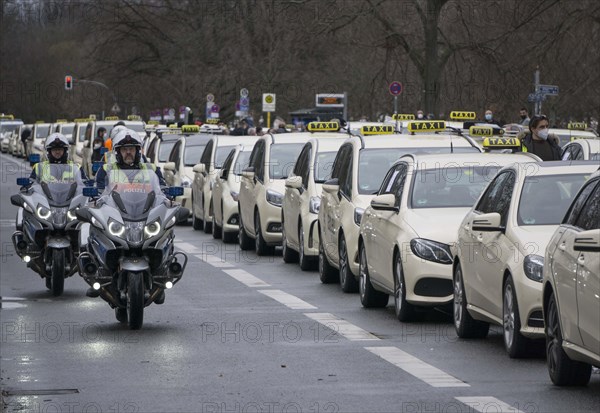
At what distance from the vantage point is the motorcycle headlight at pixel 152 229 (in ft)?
46.1

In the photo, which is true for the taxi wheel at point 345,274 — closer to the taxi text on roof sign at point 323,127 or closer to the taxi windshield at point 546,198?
the taxi windshield at point 546,198

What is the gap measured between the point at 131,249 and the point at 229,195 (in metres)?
12.3

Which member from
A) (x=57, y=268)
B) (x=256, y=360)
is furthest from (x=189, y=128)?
(x=256, y=360)

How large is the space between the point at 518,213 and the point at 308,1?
102 feet

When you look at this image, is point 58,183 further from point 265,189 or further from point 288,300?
point 265,189

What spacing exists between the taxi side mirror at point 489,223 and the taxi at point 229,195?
1397 centimetres

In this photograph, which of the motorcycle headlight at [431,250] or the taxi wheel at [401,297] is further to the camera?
the taxi wheel at [401,297]

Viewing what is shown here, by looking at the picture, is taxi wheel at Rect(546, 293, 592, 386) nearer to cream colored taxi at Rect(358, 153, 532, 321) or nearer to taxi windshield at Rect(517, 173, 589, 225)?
taxi windshield at Rect(517, 173, 589, 225)

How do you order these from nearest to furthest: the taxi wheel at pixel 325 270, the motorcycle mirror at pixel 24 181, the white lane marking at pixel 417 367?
the white lane marking at pixel 417 367
the motorcycle mirror at pixel 24 181
the taxi wheel at pixel 325 270

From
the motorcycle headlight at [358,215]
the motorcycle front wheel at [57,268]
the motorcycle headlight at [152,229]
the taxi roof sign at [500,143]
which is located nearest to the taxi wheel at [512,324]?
the motorcycle headlight at [152,229]

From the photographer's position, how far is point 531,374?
431 inches

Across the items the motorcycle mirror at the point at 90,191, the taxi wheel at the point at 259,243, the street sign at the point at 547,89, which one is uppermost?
the street sign at the point at 547,89

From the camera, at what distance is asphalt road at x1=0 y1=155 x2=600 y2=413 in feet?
32.3

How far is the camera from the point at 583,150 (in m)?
20.7
